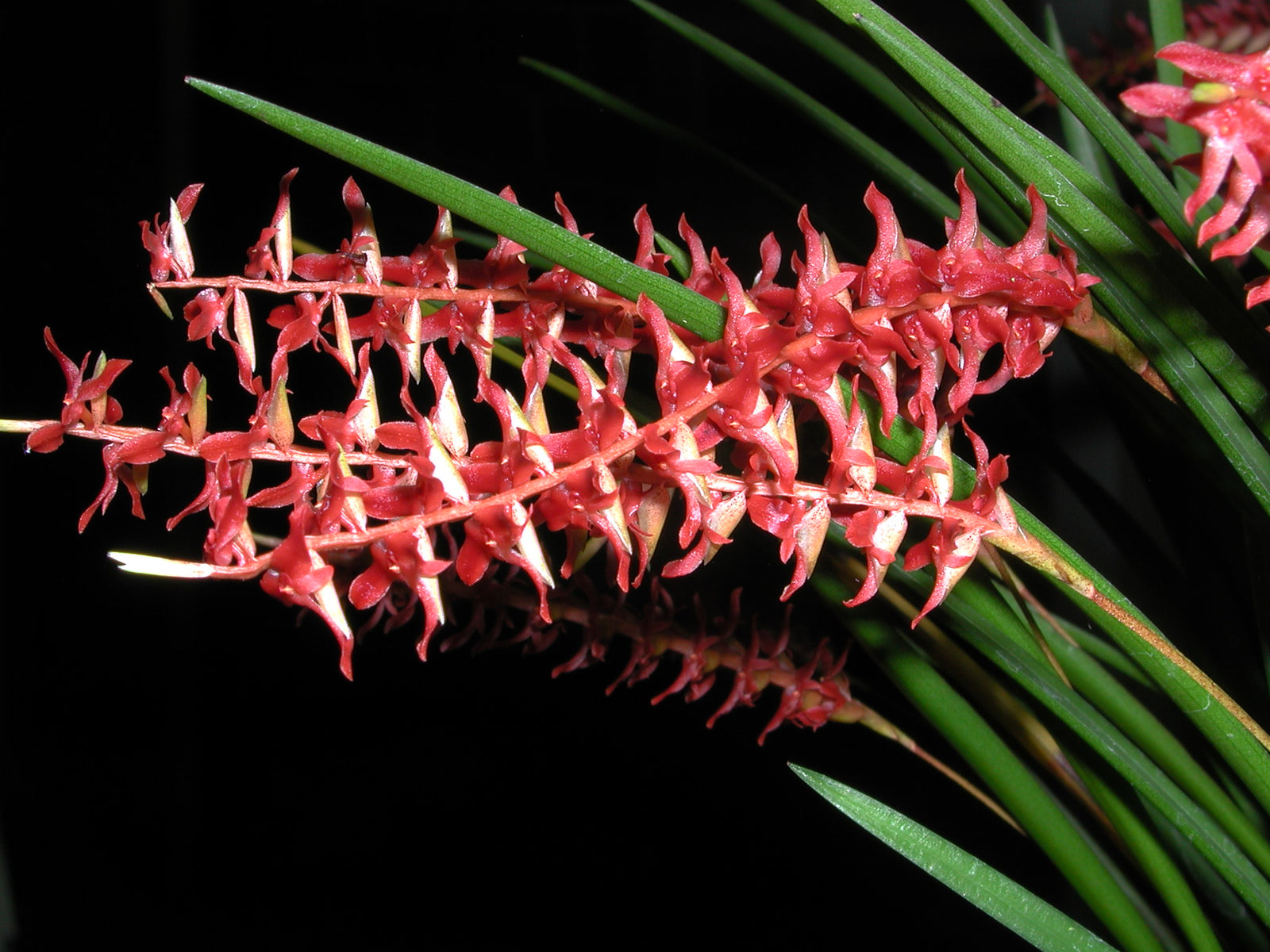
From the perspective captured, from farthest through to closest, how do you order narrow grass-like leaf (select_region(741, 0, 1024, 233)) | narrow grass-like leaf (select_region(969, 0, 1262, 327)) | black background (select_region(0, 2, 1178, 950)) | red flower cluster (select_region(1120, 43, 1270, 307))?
black background (select_region(0, 2, 1178, 950)), narrow grass-like leaf (select_region(741, 0, 1024, 233)), narrow grass-like leaf (select_region(969, 0, 1262, 327)), red flower cluster (select_region(1120, 43, 1270, 307))

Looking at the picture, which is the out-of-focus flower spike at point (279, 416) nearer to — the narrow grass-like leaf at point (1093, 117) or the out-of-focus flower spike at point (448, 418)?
the out-of-focus flower spike at point (448, 418)

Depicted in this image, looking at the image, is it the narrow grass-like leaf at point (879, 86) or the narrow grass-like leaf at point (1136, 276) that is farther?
the narrow grass-like leaf at point (879, 86)

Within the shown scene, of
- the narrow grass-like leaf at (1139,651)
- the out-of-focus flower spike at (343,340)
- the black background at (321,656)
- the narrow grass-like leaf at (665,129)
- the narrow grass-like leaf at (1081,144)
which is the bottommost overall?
the black background at (321,656)

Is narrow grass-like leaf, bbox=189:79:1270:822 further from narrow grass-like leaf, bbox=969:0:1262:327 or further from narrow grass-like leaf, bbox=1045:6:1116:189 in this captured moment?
narrow grass-like leaf, bbox=1045:6:1116:189

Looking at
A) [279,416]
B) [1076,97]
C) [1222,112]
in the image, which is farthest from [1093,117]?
[279,416]

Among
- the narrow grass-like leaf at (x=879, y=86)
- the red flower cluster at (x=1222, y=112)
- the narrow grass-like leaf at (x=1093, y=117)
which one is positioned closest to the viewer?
the red flower cluster at (x=1222, y=112)

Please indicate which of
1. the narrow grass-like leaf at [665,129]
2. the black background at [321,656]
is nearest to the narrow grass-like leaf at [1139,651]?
the narrow grass-like leaf at [665,129]

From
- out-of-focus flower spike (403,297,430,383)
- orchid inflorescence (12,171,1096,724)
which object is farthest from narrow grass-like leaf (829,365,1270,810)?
out-of-focus flower spike (403,297,430,383)

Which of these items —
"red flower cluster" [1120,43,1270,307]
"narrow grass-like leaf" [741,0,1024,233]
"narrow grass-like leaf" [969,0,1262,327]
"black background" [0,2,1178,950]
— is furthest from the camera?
"black background" [0,2,1178,950]
